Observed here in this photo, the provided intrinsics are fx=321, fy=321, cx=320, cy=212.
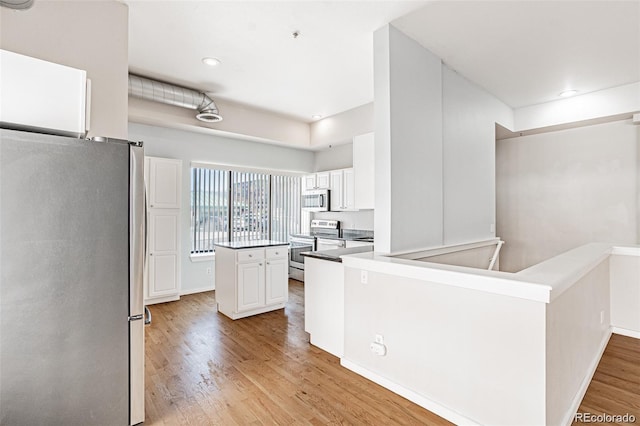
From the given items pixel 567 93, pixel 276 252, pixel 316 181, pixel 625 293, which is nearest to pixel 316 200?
pixel 316 181

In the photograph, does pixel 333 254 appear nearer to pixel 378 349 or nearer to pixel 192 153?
pixel 378 349

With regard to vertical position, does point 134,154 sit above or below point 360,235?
above

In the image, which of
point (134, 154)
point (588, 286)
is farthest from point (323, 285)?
point (588, 286)

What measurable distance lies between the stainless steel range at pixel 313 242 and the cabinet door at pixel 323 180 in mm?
729

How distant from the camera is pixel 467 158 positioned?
12.6 feet

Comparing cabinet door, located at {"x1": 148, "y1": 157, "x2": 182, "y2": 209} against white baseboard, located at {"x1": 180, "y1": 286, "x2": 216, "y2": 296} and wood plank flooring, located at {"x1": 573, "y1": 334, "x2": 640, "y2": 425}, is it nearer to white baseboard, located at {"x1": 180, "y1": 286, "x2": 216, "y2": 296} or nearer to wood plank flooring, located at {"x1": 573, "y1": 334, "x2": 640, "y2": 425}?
white baseboard, located at {"x1": 180, "y1": 286, "x2": 216, "y2": 296}

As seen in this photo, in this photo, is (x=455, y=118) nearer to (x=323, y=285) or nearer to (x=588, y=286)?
(x=588, y=286)

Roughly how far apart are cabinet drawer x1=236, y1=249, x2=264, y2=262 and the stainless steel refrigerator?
1969 mm

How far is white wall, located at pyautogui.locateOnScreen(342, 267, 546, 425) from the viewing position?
1.69 m

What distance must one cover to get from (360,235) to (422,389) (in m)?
3.77

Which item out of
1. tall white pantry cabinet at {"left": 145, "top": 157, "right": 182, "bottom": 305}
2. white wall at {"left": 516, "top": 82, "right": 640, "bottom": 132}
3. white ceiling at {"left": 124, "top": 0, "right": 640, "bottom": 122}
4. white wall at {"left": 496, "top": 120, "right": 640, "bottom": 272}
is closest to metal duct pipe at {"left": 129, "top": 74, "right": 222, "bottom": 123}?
white ceiling at {"left": 124, "top": 0, "right": 640, "bottom": 122}

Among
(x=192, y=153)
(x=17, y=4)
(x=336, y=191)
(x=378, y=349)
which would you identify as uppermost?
(x=17, y=4)

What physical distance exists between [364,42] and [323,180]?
124 inches

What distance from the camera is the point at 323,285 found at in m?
3.03
